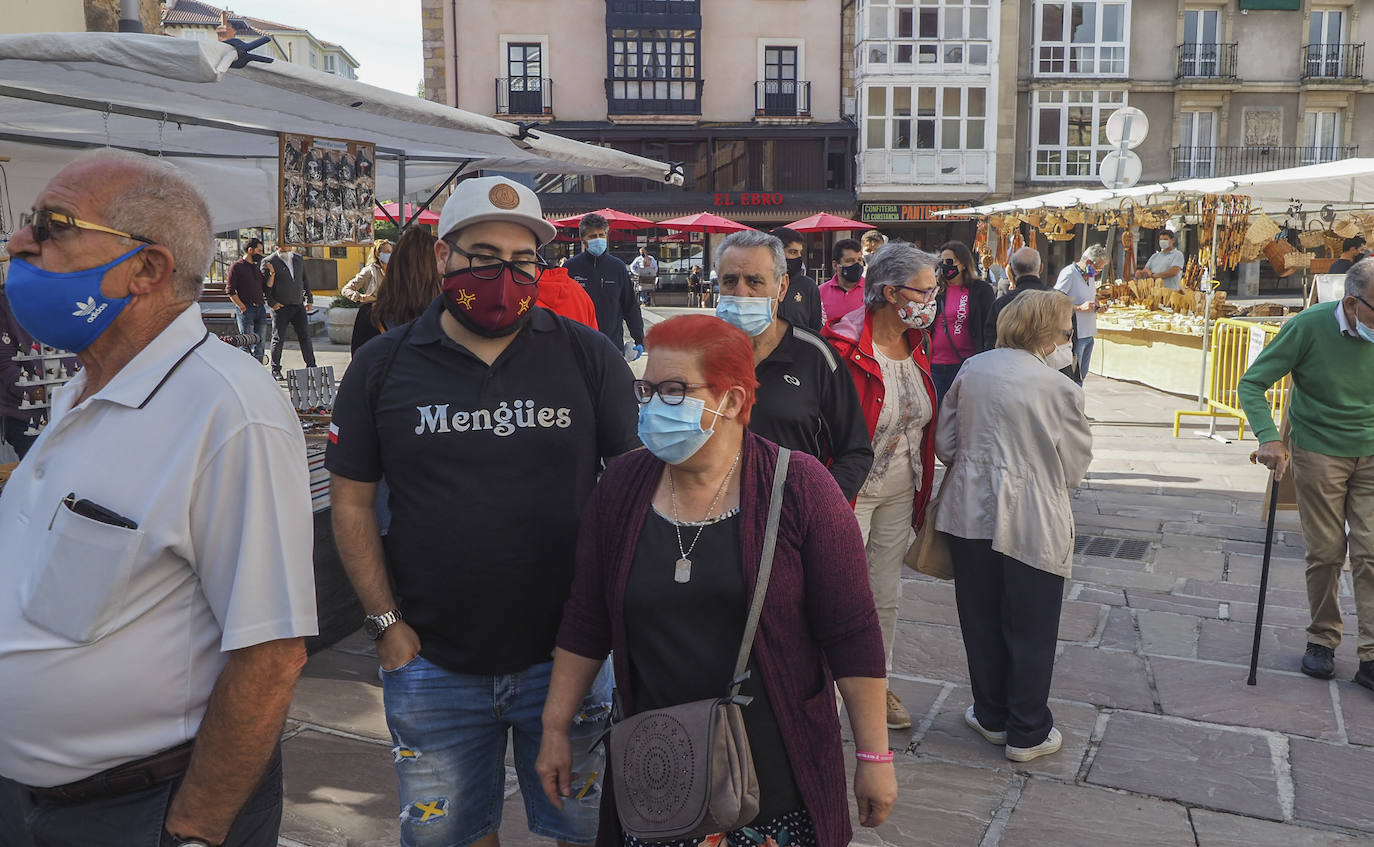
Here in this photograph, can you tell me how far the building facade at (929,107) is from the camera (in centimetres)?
3450

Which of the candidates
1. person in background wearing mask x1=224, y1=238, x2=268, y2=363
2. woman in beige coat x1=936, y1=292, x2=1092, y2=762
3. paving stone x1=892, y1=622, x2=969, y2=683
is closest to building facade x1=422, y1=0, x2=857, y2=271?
person in background wearing mask x1=224, y1=238, x2=268, y2=363

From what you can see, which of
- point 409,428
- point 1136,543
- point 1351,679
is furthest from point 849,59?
point 409,428

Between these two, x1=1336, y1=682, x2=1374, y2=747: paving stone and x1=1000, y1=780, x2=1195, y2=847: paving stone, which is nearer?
x1=1000, y1=780, x2=1195, y2=847: paving stone

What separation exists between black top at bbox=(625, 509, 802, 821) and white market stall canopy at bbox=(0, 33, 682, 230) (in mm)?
2439

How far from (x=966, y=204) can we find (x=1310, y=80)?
12.1 metres

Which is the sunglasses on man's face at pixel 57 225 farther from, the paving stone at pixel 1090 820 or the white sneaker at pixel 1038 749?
the white sneaker at pixel 1038 749

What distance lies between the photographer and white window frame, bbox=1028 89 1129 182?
116 ft

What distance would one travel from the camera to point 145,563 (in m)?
1.64

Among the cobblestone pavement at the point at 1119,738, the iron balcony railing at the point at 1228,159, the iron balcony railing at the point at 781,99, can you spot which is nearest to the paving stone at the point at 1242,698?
the cobblestone pavement at the point at 1119,738

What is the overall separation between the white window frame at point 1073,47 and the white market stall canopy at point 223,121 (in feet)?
102

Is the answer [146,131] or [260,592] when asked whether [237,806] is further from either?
[146,131]

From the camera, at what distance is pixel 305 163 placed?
6391 millimetres

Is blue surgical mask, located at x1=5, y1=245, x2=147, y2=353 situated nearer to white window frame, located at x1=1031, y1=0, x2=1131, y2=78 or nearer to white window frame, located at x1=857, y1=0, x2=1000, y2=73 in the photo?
white window frame, located at x1=857, y1=0, x2=1000, y2=73

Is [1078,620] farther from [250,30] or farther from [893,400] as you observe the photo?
[250,30]
